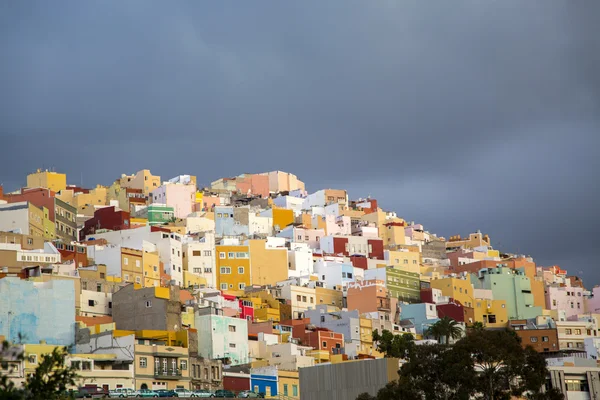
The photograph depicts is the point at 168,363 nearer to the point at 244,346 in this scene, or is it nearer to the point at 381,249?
the point at 244,346

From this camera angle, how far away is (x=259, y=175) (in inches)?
7539

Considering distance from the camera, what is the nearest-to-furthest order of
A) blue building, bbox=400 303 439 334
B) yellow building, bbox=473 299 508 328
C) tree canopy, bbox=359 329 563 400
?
tree canopy, bbox=359 329 563 400
blue building, bbox=400 303 439 334
yellow building, bbox=473 299 508 328

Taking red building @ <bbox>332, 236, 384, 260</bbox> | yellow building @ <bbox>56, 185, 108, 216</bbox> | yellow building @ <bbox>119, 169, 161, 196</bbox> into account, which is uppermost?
yellow building @ <bbox>119, 169, 161, 196</bbox>

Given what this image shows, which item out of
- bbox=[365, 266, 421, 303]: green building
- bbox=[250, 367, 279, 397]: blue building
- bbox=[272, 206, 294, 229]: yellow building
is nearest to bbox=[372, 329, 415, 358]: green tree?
bbox=[250, 367, 279, 397]: blue building

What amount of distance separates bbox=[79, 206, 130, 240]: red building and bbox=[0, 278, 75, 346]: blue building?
39335 mm

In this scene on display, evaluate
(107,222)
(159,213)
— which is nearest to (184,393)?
(107,222)

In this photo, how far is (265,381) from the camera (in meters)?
86.4

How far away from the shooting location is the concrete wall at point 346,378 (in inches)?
2982

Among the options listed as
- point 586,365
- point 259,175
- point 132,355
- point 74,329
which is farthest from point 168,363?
point 259,175

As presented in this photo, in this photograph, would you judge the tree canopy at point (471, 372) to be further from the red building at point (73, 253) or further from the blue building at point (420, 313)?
the blue building at point (420, 313)

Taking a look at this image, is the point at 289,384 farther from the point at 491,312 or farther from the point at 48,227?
the point at 491,312

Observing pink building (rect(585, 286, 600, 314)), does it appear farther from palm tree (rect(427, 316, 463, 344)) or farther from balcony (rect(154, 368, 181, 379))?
balcony (rect(154, 368, 181, 379))

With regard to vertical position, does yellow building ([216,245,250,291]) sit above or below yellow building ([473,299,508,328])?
above

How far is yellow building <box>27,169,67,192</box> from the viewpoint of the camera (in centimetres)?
16150
